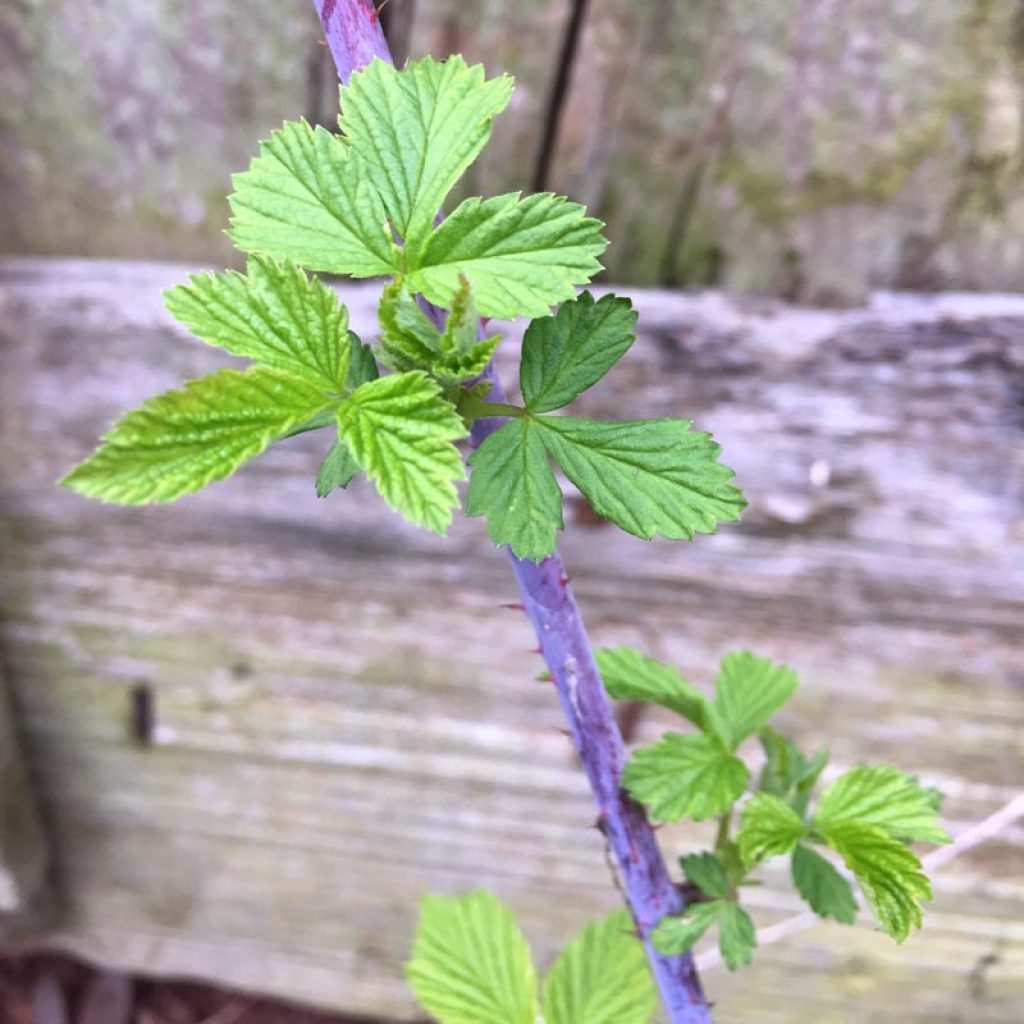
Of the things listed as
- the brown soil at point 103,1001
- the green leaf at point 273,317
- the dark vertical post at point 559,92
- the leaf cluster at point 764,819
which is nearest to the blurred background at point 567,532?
the dark vertical post at point 559,92

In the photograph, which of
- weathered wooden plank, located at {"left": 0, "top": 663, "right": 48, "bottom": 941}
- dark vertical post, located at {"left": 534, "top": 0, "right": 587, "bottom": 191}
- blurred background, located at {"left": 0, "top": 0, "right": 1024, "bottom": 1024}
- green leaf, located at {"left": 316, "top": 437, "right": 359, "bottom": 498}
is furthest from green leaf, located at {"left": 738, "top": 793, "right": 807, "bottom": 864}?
weathered wooden plank, located at {"left": 0, "top": 663, "right": 48, "bottom": 941}

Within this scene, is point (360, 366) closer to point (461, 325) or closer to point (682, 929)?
point (461, 325)

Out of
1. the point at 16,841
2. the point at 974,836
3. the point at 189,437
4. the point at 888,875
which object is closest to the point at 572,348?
the point at 189,437

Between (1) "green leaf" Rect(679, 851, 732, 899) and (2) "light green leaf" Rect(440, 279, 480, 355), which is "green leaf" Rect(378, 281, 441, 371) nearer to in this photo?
(2) "light green leaf" Rect(440, 279, 480, 355)

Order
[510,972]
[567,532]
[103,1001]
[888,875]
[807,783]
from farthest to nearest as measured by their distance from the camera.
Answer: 1. [103,1001]
2. [567,532]
3. [510,972]
4. [807,783]
5. [888,875]

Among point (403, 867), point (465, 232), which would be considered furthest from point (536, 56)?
point (403, 867)

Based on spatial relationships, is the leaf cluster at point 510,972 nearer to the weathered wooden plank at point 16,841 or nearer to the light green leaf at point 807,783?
the light green leaf at point 807,783
